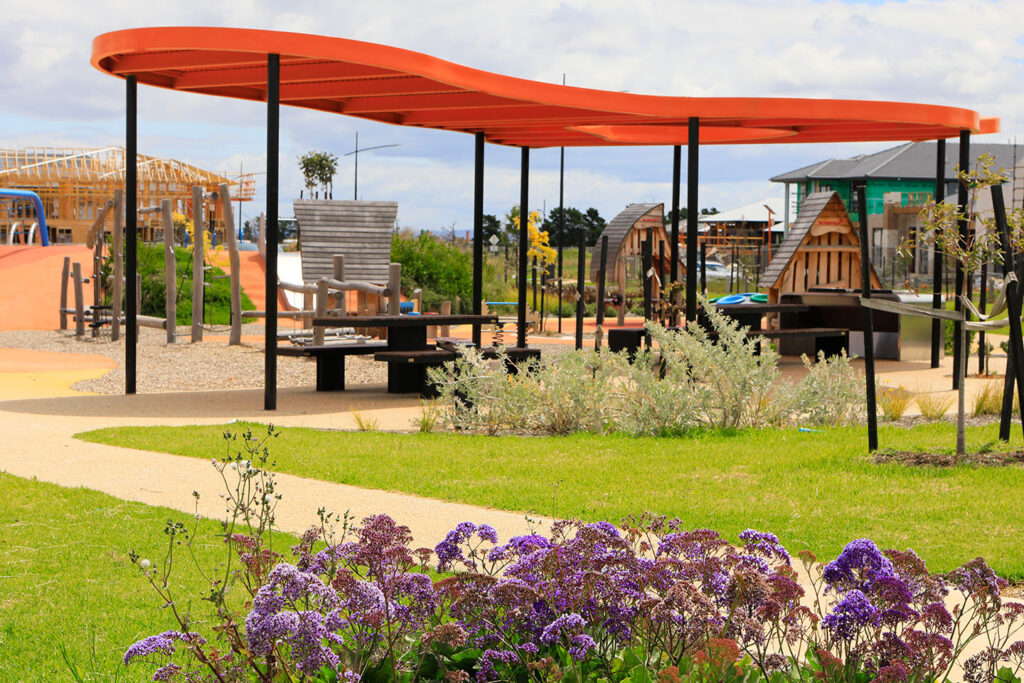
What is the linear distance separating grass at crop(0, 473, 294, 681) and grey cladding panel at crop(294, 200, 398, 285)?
41.2ft

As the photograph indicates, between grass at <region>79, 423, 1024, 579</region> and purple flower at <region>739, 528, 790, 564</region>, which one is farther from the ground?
purple flower at <region>739, 528, 790, 564</region>

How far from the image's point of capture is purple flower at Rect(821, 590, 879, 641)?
9.84ft

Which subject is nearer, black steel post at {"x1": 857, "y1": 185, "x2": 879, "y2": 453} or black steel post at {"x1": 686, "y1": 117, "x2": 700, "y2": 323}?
black steel post at {"x1": 857, "y1": 185, "x2": 879, "y2": 453}

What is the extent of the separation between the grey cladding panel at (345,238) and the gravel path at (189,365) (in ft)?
5.94

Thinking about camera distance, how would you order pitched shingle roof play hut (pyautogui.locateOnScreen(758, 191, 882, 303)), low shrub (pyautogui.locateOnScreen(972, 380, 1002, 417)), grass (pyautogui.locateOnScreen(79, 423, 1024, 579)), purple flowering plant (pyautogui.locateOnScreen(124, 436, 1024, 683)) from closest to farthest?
purple flowering plant (pyautogui.locateOnScreen(124, 436, 1024, 683)), grass (pyautogui.locateOnScreen(79, 423, 1024, 579)), low shrub (pyautogui.locateOnScreen(972, 380, 1002, 417)), pitched shingle roof play hut (pyautogui.locateOnScreen(758, 191, 882, 303))

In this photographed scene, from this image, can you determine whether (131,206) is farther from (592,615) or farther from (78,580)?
(592,615)

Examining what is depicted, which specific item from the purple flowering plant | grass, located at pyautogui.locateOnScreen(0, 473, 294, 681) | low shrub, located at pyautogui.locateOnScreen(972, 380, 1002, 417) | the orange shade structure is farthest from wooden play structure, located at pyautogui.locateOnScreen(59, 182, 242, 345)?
the purple flowering plant

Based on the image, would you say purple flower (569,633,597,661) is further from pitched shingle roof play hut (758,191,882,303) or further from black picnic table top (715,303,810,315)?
pitched shingle roof play hut (758,191,882,303)

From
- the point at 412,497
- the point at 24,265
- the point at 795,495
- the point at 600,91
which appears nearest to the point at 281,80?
the point at 600,91

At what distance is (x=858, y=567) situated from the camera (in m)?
3.27

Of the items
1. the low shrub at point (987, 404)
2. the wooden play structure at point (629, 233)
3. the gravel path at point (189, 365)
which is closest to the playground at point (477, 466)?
the gravel path at point (189, 365)

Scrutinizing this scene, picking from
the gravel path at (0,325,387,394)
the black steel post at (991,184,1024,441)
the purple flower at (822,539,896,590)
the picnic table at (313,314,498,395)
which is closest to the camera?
the purple flower at (822,539,896,590)

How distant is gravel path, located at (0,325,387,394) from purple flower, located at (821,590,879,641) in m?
11.9

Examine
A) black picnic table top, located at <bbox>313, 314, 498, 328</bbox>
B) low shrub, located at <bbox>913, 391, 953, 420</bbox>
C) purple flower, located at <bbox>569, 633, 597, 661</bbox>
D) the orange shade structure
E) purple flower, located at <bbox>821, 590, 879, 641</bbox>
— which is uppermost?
the orange shade structure
